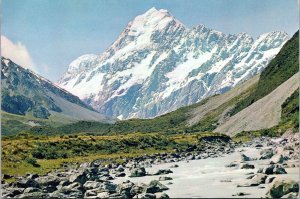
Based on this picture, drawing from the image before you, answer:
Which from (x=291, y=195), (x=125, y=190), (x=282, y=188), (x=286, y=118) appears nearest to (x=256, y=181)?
(x=282, y=188)

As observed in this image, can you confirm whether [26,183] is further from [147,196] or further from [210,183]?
[210,183]

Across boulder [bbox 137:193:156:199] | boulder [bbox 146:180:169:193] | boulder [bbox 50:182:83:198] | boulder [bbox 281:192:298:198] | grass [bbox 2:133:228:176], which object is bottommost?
boulder [bbox 281:192:298:198]

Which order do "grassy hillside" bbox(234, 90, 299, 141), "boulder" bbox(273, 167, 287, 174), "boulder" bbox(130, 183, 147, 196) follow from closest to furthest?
"boulder" bbox(130, 183, 147, 196) < "boulder" bbox(273, 167, 287, 174) < "grassy hillside" bbox(234, 90, 299, 141)

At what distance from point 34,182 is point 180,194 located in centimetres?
1593


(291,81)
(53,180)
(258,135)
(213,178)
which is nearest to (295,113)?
(258,135)

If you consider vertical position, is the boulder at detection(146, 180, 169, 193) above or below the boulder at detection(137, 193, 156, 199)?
above

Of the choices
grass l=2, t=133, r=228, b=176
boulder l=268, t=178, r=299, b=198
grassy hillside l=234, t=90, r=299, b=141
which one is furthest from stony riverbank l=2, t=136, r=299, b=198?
grassy hillside l=234, t=90, r=299, b=141

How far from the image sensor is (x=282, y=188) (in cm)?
3938

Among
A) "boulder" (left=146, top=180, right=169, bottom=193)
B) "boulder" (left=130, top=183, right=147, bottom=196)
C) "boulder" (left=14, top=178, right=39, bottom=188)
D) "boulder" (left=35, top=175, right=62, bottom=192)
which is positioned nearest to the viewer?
"boulder" (left=130, top=183, right=147, bottom=196)

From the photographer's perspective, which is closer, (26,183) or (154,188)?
(154,188)

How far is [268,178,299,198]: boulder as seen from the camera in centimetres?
3888

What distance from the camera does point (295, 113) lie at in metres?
149

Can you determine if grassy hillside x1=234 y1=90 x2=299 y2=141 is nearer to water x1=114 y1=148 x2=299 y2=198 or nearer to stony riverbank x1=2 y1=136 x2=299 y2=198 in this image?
water x1=114 y1=148 x2=299 y2=198

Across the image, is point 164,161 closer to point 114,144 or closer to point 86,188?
point 114,144
